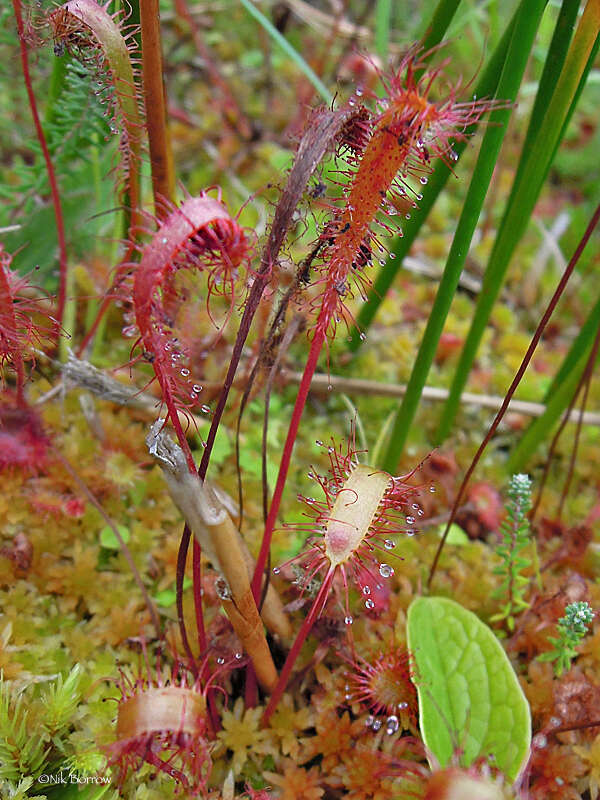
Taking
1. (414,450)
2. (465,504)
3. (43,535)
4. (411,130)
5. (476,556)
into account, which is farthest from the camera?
(414,450)

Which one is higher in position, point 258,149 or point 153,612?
point 258,149

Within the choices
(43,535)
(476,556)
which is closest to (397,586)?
(476,556)

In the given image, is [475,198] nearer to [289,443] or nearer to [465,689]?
[289,443]

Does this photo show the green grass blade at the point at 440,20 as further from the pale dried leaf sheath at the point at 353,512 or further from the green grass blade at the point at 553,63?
the pale dried leaf sheath at the point at 353,512

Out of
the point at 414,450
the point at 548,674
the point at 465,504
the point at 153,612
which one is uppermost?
the point at 414,450

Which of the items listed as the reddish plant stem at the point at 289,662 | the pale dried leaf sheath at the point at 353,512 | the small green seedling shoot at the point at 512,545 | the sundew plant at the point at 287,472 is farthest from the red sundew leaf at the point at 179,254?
the small green seedling shoot at the point at 512,545

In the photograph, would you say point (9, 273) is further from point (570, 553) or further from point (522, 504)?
point (570, 553)

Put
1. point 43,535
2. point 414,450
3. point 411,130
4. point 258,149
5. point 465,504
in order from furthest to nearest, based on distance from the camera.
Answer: point 258,149 → point 414,450 → point 465,504 → point 43,535 → point 411,130
